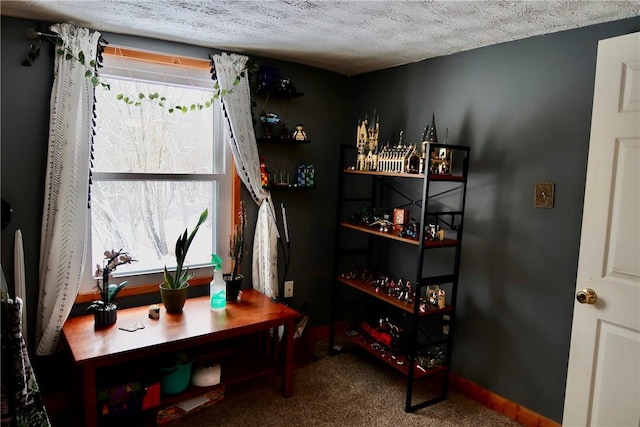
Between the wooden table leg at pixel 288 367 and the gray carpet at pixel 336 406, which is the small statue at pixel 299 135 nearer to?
the wooden table leg at pixel 288 367

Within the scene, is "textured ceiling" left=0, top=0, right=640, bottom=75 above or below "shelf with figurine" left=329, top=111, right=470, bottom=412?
above

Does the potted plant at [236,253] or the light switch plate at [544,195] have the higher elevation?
the light switch plate at [544,195]

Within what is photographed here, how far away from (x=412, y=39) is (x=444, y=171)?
2.46 ft

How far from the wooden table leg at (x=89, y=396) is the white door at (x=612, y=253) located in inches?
84.9

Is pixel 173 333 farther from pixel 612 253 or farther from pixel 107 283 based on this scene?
pixel 612 253

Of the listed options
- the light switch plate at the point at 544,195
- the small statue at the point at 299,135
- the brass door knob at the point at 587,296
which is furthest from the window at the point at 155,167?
the brass door knob at the point at 587,296

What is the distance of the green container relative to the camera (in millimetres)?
2273

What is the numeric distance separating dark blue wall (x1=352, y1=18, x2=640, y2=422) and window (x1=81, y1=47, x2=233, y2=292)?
58.1 inches

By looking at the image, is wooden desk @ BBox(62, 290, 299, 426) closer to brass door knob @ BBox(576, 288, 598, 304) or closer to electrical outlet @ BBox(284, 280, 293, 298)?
electrical outlet @ BBox(284, 280, 293, 298)

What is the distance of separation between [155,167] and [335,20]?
137 cm

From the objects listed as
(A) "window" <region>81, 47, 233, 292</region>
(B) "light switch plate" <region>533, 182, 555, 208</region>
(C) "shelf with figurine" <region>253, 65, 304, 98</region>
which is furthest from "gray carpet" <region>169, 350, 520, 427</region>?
(C) "shelf with figurine" <region>253, 65, 304, 98</region>

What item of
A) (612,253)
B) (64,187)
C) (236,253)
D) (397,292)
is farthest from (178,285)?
(612,253)

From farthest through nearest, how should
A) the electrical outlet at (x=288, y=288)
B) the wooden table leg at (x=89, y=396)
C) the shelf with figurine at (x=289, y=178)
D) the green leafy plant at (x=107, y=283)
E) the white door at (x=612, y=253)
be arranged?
the electrical outlet at (x=288, y=288)
the shelf with figurine at (x=289, y=178)
the green leafy plant at (x=107, y=283)
the wooden table leg at (x=89, y=396)
the white door at (x=612, y=253)

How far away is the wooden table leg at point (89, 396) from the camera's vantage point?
6.25ft
